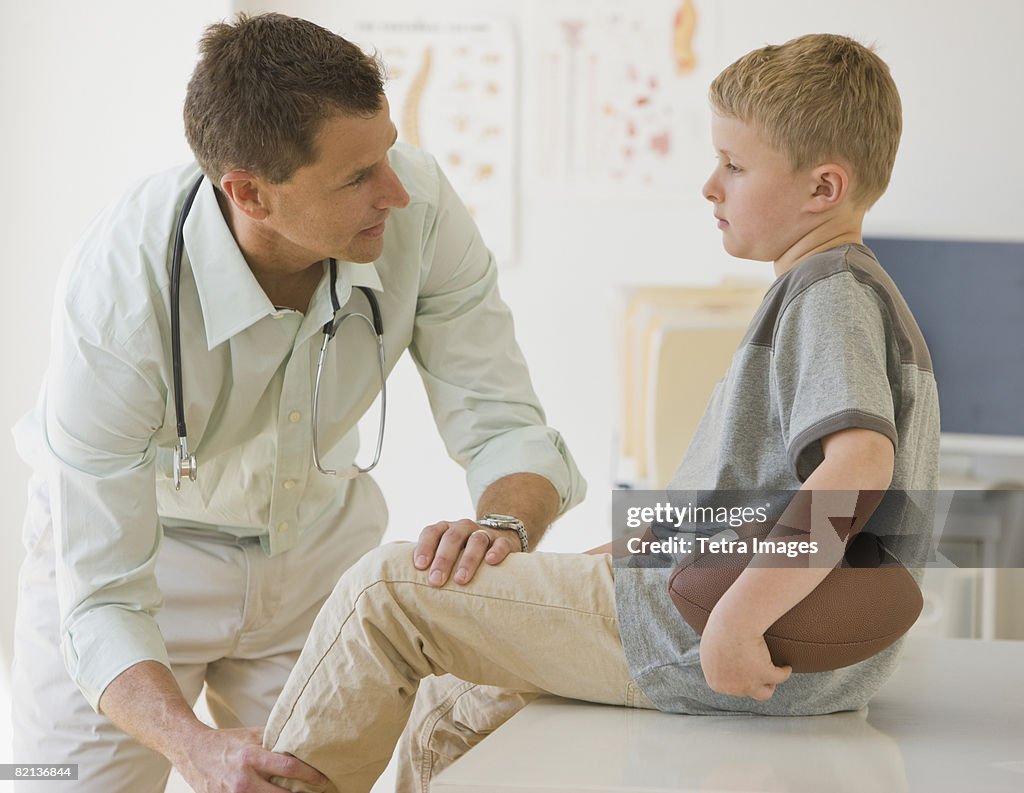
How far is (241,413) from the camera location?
147 centimetres

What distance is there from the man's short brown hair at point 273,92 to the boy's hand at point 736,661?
72cm

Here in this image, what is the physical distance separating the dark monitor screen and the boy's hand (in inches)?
84.2

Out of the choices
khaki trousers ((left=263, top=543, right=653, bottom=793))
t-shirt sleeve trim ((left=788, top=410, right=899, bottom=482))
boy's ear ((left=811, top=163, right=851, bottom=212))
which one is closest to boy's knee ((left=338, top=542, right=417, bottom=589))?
khaki trousers ((left=263, top=543, right=653, bottom=793))

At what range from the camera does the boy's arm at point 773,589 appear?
91cm

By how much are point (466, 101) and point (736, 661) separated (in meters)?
2.70

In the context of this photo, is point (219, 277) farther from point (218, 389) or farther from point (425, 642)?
point (425, 642)

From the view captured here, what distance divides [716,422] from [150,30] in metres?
2.62

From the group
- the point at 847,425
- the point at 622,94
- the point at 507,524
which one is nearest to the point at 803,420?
the point at 847,425

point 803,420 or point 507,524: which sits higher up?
point 803,420

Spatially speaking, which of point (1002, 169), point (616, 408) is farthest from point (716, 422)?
point (1002, 169)

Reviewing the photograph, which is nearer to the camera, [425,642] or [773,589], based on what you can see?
[773,589]

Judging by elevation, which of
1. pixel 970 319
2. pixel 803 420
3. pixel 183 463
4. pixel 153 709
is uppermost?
pixel 803 420

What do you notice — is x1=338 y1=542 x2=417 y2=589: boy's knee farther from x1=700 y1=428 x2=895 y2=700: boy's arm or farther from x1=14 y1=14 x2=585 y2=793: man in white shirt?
x1=700 y1=428 x2=895 y2=700: boy's arm

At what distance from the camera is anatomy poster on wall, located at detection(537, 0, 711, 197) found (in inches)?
129
